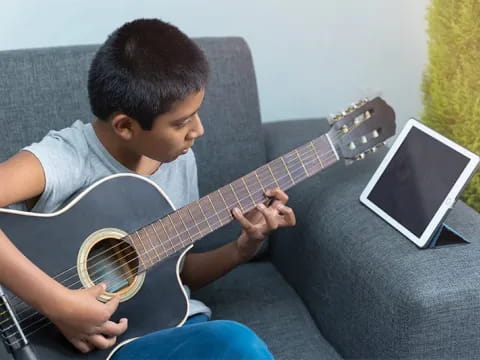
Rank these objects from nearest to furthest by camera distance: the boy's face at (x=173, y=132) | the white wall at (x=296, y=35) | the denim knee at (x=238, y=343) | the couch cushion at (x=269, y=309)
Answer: the denim knee at (x=238, y=343) < the boy's face at (x=173, y=132) < the couch cushion at (x=269, y=309) < the white wall at (x=296, y=35)

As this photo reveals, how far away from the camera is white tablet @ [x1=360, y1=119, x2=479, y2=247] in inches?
47.0

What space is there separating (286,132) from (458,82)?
16.8 inches

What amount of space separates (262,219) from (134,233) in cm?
26

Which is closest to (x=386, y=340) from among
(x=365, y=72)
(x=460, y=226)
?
(x=460, y=226)

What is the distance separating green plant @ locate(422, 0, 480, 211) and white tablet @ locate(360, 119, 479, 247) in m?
0.26

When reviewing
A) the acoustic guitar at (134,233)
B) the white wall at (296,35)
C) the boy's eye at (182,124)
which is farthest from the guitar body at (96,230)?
the white wall at (296,35)

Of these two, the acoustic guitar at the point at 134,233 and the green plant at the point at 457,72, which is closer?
the acoustic guitar at the point at 134,233

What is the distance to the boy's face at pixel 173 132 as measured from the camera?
113 centimetres

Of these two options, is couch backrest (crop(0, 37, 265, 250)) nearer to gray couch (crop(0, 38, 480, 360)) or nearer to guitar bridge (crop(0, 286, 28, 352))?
gray couch (crop(0, 38, 480, 360))

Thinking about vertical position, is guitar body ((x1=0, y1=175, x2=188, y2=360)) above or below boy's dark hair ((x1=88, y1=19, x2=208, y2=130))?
below

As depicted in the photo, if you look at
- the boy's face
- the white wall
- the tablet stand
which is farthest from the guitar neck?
the white wall

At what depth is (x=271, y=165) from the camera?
47.7 inches

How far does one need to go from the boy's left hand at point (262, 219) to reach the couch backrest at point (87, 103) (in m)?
0.25

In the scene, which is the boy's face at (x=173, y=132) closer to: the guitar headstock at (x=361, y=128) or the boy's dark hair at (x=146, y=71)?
the boy's dark hair at (x=146, y=71)
